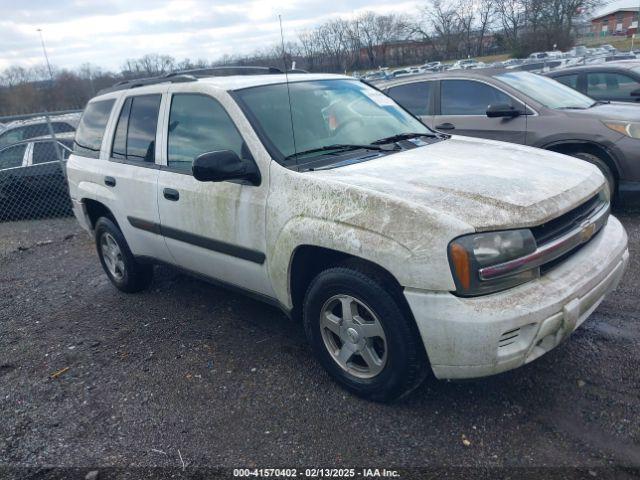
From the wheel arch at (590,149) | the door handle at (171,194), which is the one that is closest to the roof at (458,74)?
the wheel arch at (590,149)

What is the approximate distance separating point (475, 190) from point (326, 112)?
1.39m

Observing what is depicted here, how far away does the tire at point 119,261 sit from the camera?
15.9ft

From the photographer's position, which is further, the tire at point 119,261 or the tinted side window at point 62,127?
the tinted side window at point 62,127

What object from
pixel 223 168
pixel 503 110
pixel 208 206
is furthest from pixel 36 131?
pixel 223 168

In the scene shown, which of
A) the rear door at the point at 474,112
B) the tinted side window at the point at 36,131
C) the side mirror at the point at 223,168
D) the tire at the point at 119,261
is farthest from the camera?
the tinted side window at the point at 36,131

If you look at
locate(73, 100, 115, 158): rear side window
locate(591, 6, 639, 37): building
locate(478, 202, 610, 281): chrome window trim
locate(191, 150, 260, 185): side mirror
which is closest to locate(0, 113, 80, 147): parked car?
locate(73, 100, 115, 158): rear side window

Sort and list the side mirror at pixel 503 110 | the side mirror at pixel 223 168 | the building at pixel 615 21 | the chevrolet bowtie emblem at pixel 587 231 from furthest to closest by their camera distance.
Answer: the building at pixel 615 21
the side mirror at pixel 503 110
the side mirror at pixel 223 168
the chevrolet bowtie emblem at pixel 587 231

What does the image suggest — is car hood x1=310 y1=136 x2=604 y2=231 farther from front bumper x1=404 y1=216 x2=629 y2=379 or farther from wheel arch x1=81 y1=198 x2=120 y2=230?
wheel arch x1=81 y1=198 x2=120 y2=230

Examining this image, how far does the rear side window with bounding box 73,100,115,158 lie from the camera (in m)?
4.85

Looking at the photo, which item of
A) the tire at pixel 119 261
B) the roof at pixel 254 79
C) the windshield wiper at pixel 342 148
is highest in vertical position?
the roof at pixel 254 79

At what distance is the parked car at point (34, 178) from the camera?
908 cm

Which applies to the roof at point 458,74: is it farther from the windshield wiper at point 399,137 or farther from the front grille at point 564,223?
the front grille at point 564,223

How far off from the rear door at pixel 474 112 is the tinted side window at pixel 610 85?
283 centimetres

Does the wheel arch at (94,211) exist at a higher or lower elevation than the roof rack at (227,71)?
lower
